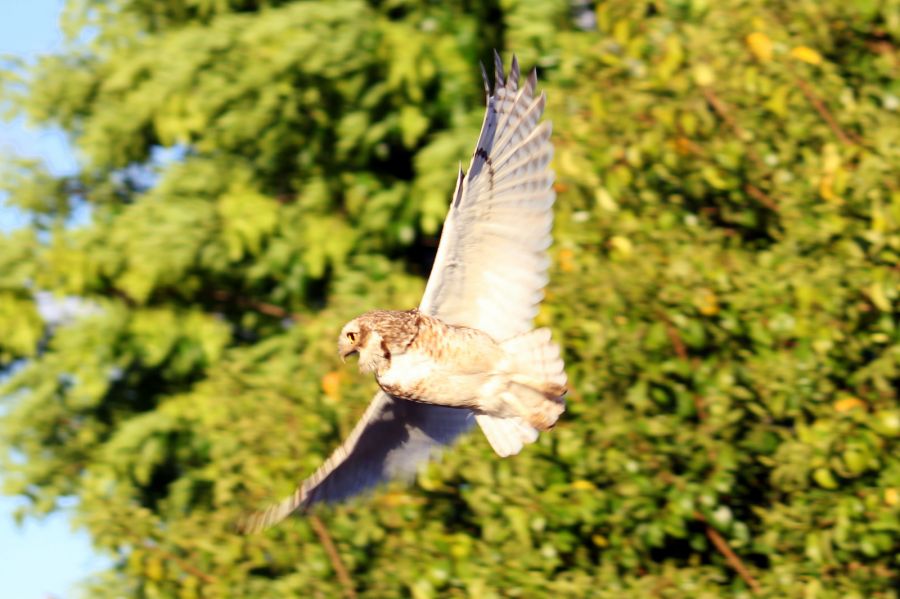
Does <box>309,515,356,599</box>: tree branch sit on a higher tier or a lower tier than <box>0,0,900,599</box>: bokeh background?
lower

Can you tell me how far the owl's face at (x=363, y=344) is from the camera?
370 cm

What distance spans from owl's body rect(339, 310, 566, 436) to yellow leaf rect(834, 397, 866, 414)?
0.99 metres

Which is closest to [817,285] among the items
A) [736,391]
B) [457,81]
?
[736,391]

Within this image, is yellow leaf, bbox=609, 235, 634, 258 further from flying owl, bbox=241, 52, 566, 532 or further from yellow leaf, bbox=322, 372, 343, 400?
yellow leaf, bbox=322, 372, 343, 400

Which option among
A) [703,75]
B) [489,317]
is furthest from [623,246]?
[489,317]

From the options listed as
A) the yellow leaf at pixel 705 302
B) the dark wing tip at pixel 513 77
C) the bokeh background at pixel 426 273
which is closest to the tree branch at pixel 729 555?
the bokeh background at pixel 426 273

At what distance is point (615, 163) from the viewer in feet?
15.6

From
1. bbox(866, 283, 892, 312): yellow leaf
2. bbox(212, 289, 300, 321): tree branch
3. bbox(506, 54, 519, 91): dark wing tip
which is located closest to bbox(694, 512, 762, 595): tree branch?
bbox(866, 283, 892, 312): yellow leaf

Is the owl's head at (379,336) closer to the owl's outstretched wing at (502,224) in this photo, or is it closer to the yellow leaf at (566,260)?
the owl's outstretched wing at (502,224)

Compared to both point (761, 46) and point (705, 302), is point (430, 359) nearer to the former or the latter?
point (705, 302)

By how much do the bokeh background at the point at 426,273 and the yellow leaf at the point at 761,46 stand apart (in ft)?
0.04

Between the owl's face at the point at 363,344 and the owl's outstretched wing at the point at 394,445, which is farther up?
the owl's face at the point at 363,344

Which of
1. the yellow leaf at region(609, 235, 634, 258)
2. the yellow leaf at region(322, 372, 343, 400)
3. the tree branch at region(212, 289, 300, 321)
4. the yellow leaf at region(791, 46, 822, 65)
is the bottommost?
the tree branch at region(212, 289, 300, 321)

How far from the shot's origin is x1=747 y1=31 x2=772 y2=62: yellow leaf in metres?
4.69
